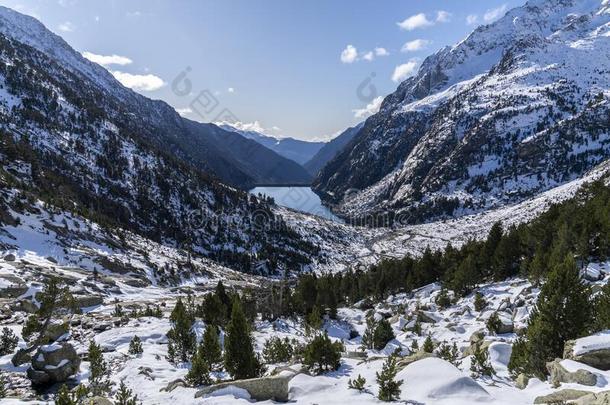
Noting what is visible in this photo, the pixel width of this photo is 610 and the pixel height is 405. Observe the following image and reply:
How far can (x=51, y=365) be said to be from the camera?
67.3 feet

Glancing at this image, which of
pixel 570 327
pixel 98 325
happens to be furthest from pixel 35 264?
pixel 570 327

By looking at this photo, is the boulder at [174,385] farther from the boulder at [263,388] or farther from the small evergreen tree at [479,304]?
the small evergreen tree at [479,304]

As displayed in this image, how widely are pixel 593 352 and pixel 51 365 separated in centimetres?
2660

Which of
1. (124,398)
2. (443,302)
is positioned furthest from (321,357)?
(443,302)

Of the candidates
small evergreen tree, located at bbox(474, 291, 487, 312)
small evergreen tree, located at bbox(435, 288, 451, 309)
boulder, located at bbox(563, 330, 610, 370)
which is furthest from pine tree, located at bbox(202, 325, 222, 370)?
small evergreen tree, located at bbox(435, 288, 451, 309)

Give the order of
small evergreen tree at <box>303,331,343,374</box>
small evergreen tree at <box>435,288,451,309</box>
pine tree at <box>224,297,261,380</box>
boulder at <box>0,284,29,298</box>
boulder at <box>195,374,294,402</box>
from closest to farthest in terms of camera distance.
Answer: boulder at <box>195,374,294,402</box> → pine tree at <box>224,297,261,380</box> → small evergreen tree at <box>303,331,343,374</box> → boulder at <box>0,284,29,298</box> → small evergreen tree at <box>435,288,451,309</box>

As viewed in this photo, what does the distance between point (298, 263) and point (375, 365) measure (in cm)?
14976

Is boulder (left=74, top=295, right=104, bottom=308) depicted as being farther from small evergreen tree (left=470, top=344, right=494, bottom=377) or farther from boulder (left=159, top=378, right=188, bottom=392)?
small evergreen tree (left=470, top=344, right=494, bottom=377)

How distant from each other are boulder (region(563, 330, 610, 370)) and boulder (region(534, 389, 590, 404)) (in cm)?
333

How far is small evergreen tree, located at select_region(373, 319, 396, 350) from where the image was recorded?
35906 mm

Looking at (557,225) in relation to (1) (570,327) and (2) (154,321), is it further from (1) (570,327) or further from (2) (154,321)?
(2) (154,321)

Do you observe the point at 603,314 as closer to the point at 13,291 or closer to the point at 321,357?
the point at 321,357

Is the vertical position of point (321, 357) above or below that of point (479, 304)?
above

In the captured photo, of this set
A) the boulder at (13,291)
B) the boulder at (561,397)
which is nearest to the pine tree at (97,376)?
the boulder at (561,397)
